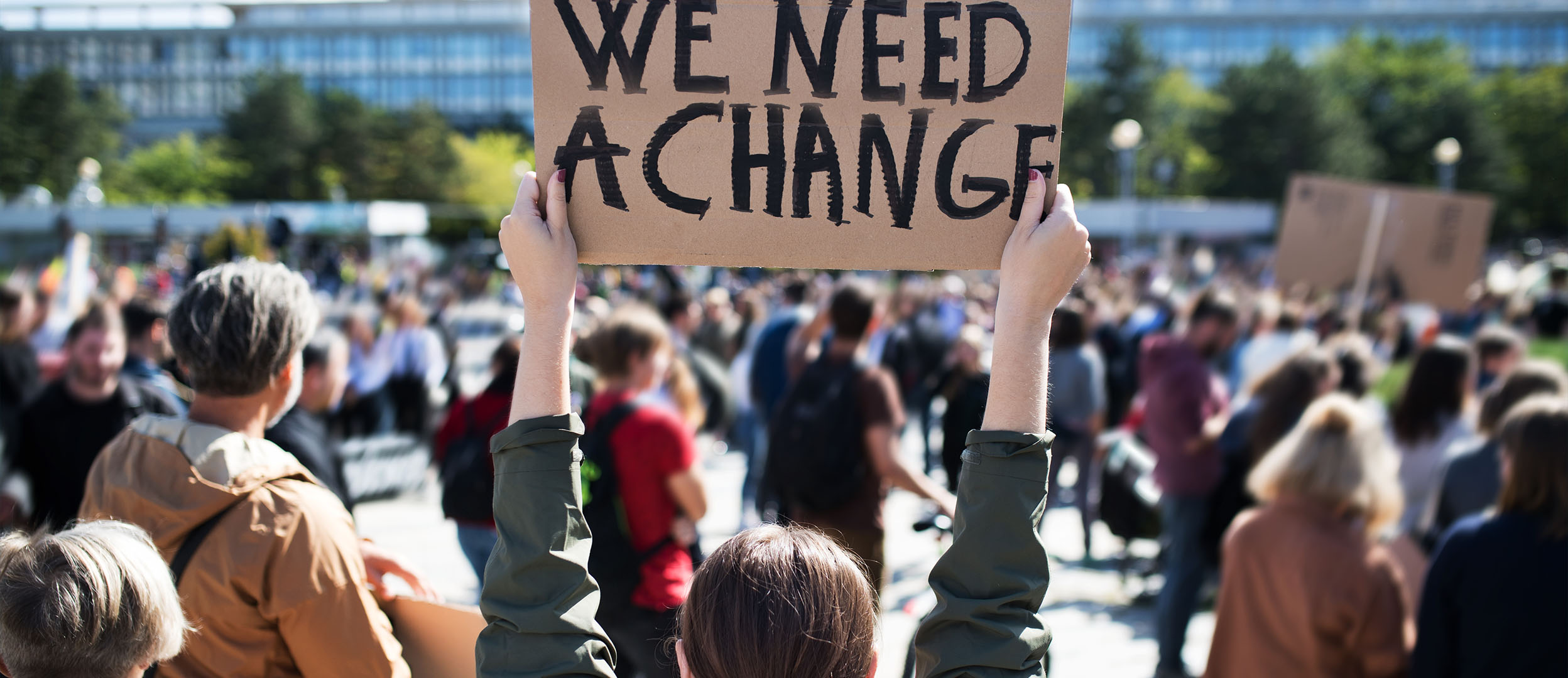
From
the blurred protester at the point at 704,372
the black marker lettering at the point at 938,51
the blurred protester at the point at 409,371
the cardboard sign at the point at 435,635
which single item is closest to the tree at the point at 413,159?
the blurred protester at the point at 409,371

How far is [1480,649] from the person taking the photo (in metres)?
2.63

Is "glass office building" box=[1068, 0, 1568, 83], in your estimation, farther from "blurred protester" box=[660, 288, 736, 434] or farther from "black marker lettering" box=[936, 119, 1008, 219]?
"black marker lettering" box=[936, 119, 1008, 219]

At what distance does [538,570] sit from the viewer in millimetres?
1419

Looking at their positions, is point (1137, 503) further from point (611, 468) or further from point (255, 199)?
point (255, 199)

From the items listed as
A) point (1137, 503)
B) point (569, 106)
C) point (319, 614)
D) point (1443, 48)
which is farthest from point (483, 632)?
point (1443, 48)

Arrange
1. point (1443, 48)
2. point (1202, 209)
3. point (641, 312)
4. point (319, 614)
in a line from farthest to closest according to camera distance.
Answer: point (1443, 48) → point (1202, 209) → point (641, 312) → point (319, 614)

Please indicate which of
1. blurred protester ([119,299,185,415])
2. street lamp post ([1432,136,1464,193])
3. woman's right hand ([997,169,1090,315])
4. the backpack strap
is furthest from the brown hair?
street lamp post ([1432,136,1464,193])

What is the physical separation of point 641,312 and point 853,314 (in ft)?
2.79

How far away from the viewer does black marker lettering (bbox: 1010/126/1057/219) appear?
5.28 feet

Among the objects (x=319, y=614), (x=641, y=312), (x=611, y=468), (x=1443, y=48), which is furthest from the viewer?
(x=1443, y=48)

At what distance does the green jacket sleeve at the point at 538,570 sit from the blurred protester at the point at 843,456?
2603 millimetres

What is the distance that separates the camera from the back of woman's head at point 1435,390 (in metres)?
4.36

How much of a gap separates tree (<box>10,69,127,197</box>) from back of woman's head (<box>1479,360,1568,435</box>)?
57915 millimetres

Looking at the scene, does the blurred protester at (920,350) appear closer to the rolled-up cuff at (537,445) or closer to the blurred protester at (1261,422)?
the blurred protester at (1261,422)
